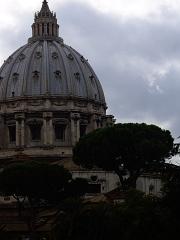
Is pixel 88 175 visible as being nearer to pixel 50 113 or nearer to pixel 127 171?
pixel 127 171

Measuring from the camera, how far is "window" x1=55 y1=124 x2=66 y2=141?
259 ft

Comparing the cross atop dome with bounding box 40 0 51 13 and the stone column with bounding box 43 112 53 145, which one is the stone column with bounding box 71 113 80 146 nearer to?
the stone column with bounding box 43 112 53 145

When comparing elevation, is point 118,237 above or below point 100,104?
below

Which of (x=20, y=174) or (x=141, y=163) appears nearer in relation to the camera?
(x=20, y=174)

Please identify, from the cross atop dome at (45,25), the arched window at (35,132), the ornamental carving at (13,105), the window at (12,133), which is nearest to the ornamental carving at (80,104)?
the arched window at (35,132)

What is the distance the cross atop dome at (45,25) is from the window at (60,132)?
14.3 metres

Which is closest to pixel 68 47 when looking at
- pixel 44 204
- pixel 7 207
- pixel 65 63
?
pixel 65 63

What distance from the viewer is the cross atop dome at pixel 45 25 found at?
291 ft

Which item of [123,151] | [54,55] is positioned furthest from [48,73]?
[123,151]

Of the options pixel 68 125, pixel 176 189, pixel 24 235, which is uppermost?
pixel 68 125

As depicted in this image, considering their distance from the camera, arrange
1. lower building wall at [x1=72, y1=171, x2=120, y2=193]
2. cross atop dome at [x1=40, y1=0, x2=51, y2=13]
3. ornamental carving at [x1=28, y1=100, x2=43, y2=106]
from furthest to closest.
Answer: cross atop dome at [x1=40, y1=0, x2=51, y2=13] < ornamental carving at [x1=28, y1=100, x2=43, y2=106] < lower building wall at [x1=72, y1=171, x2=120, y2=193]

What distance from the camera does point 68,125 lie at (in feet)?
258

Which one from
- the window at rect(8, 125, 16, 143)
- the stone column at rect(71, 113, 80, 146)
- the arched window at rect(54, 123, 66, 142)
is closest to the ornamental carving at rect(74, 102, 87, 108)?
the stone column at rect(71, 113, 80, 146)

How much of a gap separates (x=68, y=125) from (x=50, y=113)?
240cm
